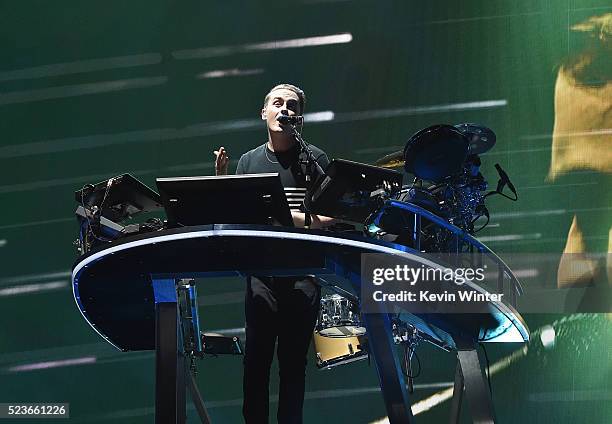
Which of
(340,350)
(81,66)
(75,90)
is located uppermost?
(81,66)

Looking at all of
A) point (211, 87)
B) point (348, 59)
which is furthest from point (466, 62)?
point (211, 87)

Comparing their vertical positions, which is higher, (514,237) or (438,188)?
(438,188)

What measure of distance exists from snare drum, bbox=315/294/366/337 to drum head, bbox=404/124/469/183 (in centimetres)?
118

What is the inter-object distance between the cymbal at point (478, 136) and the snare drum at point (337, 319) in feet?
2.94

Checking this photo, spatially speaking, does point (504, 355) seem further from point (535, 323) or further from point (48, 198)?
point (48, 198)

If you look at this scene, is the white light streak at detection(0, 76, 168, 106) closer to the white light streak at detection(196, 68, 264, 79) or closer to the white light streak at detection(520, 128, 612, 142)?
the white light streak at detection(196, 68, 264, 79)

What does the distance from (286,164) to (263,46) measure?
1599 mm

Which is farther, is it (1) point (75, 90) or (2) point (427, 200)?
(1) point (75, 90)

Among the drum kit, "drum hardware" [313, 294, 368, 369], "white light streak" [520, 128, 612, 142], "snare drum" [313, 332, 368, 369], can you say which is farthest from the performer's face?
"white light streak" [520, 128, 612, 142]

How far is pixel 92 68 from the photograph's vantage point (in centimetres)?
434

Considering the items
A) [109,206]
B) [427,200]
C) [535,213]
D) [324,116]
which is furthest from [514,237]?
[109,206]

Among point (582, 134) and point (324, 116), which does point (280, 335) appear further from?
point (582, 134)

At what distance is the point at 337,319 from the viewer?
11.0ft

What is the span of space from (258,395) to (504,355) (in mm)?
1955
